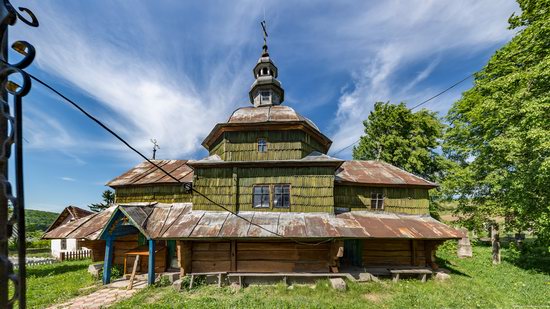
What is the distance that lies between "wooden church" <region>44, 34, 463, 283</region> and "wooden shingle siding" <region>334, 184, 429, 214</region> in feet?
0.20

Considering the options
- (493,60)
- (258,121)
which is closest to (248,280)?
(258,121)

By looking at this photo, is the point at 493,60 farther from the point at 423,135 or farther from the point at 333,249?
the point at 333,249

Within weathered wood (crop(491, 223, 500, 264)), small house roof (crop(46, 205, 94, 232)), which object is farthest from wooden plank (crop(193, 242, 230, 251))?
small house roof (crop(46, 205, 94, 232))

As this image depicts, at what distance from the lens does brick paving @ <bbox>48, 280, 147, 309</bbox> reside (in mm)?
9219

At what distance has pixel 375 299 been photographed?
378 inches

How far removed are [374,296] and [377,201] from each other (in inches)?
234

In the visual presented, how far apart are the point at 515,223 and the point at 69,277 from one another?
2736 centimetres

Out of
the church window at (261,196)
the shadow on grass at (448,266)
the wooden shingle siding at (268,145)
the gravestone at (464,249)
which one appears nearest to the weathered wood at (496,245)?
the gravestone at (464,249)

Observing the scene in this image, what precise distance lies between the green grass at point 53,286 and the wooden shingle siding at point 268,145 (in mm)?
9432

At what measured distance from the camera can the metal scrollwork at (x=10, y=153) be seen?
6.35 feet

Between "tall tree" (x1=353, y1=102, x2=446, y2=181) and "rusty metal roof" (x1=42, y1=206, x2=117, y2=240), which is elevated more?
"tall tree" (x1=353, y1=102, x2=446, y2=181)

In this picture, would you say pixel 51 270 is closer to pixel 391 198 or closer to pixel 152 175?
pixel 152 175

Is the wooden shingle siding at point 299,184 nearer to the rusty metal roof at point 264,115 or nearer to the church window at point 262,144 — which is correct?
the church window at point 262,144

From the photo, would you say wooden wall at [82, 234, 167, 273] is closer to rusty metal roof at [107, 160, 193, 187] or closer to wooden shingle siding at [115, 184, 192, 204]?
wooden shingle siding at [115, 184, 192, 204]
